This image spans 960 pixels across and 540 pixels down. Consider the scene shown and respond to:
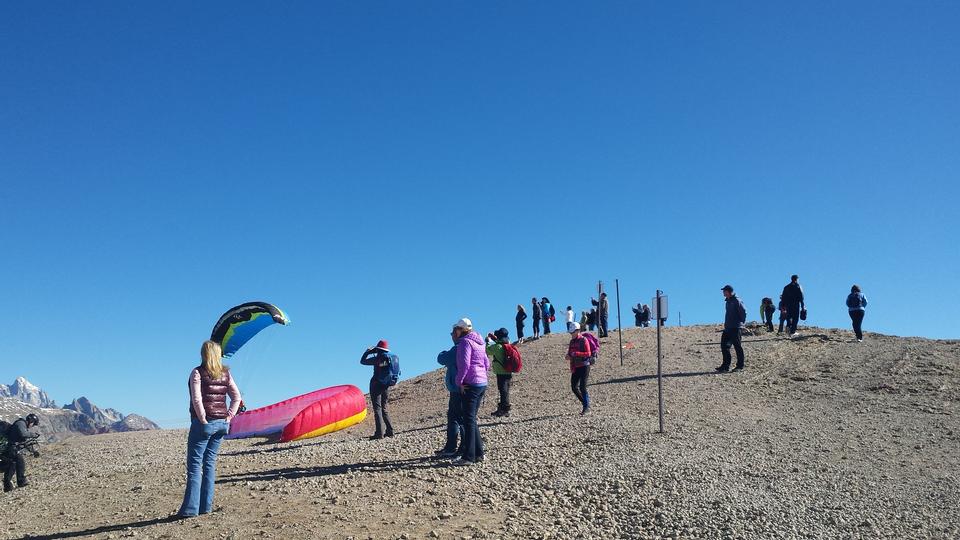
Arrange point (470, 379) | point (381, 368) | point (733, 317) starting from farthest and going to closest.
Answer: point (733, 317), point (381, 368), point (470, 379)

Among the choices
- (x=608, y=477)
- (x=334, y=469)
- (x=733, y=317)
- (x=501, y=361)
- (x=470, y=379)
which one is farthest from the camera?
(x=733, y=317)

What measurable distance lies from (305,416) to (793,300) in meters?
18.0

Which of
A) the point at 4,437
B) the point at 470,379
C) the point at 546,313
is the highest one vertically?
the point at 546,313

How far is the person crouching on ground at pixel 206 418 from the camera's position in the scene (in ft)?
25.8

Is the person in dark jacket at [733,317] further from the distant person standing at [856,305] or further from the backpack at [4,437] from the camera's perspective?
the backpack at [4,437]

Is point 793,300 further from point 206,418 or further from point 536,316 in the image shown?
point 206,418

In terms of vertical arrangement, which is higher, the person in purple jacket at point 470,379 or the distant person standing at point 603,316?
the distant person standing at point 603,316

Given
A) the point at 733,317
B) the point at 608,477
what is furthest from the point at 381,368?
the point at 733,317

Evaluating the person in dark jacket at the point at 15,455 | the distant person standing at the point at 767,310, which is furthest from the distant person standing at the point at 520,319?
the person in dark jacket at the point at 15,455

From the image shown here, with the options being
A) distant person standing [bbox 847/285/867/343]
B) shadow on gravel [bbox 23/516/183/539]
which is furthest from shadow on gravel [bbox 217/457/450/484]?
distant person standing [bbox 847/285/867/343]

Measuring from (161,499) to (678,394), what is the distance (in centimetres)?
1237

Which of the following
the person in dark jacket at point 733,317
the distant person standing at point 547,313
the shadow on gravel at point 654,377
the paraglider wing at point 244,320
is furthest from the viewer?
the distant person standing at point 547,313

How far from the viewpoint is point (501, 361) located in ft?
50.7

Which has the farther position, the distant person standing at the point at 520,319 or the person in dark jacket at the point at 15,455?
the distant person standing at the point at 520,319
